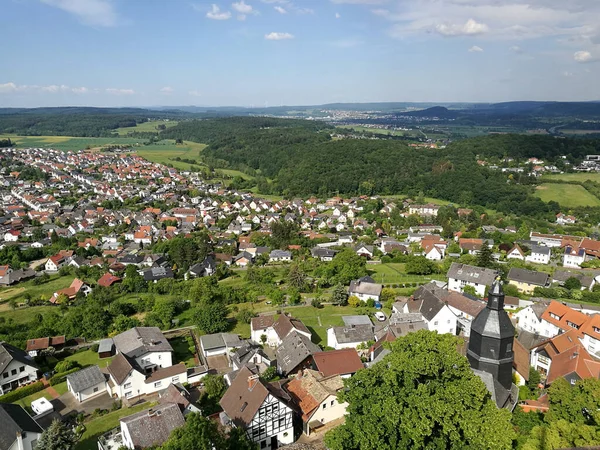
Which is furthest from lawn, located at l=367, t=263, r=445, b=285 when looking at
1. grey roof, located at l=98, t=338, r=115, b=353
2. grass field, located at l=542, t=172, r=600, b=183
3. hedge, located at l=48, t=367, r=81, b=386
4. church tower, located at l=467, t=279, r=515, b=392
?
grass field, located at l=542, t=172, r=600, b=183

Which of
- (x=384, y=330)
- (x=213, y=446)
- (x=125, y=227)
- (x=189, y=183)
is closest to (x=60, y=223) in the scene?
(x=125, y=227)

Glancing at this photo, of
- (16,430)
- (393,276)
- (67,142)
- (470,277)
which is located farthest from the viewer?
(67,142)

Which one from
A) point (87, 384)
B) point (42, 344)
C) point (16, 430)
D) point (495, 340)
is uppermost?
point (495, 340)

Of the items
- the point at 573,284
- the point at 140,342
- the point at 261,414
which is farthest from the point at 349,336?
the point at 573,284

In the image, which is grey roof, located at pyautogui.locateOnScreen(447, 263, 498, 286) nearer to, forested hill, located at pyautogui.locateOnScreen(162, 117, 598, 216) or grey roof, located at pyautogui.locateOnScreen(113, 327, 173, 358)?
grey roof, located at pyautogui.locateOnScreen(113, 327, 173, 358)

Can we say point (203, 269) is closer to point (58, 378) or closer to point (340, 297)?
point (340, 297)
